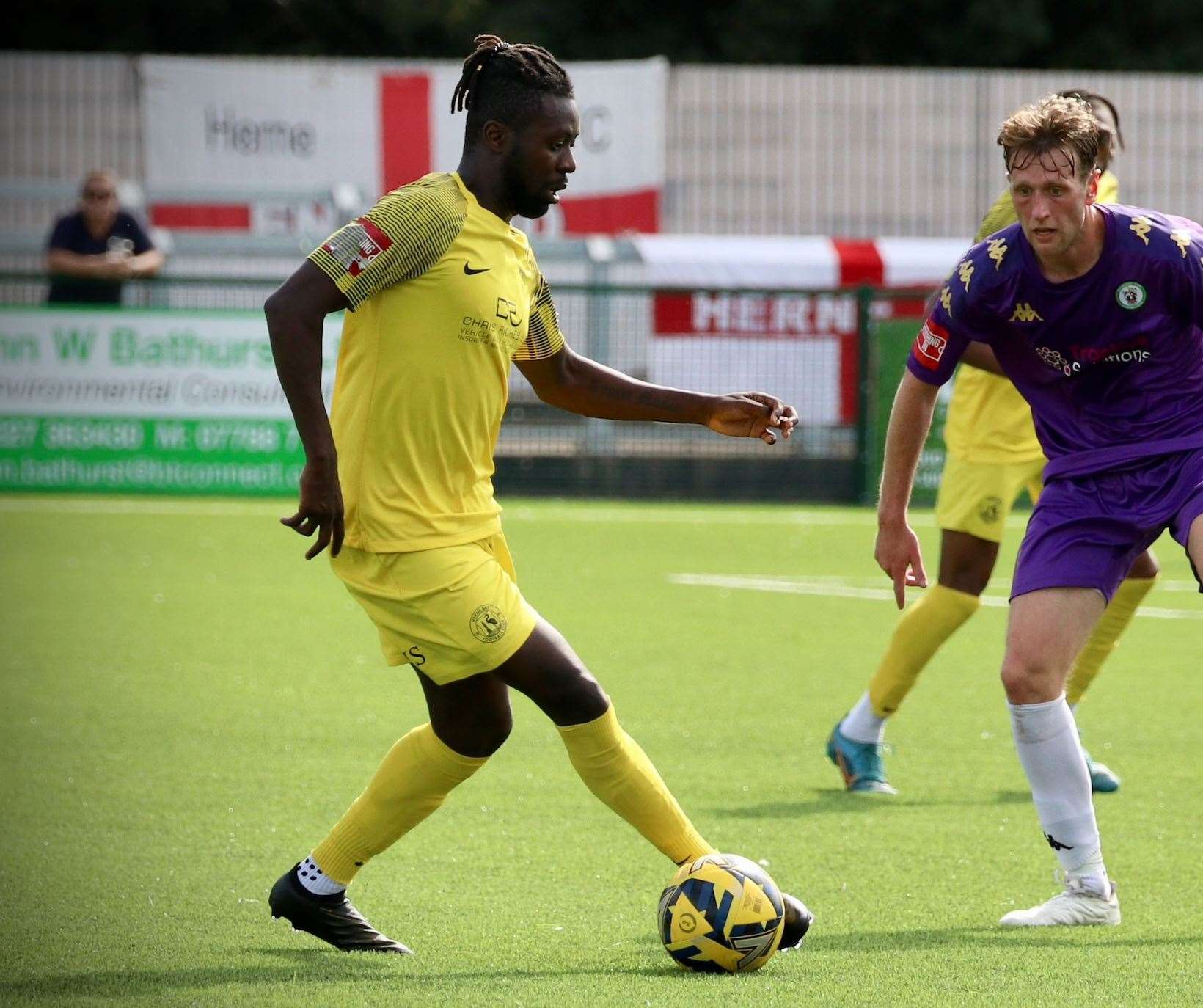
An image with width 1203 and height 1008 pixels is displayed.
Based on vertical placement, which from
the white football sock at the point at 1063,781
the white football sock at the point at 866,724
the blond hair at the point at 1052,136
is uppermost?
the blond hair at the point at 1052,136

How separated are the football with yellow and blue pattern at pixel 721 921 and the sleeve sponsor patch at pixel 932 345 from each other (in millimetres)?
1375

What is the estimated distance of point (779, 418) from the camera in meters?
4.69

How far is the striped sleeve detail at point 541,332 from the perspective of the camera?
461 cm

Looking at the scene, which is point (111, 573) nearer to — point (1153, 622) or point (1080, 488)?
point (1153, 622)

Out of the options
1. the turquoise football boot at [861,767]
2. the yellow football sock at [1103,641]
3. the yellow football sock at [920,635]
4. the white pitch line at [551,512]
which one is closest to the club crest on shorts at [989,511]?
the yellow football sock at [920,635]

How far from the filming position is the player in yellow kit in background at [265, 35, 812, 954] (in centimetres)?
414

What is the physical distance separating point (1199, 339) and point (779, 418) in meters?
1.08

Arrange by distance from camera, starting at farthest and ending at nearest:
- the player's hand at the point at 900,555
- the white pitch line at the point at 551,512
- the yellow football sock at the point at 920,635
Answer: the white pitch line at the point at 551,512 → the yellow football sock at the point at 920,635 → the player's hand at the point at 900,555

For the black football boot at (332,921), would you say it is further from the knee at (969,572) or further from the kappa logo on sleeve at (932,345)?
the knee at (969,572)

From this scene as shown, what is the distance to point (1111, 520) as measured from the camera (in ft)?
15.7

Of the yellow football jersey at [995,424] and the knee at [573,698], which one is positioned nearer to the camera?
the knee at [573,698]

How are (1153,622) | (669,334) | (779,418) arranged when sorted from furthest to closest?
(669,334)
(1153,622)
(779,418)

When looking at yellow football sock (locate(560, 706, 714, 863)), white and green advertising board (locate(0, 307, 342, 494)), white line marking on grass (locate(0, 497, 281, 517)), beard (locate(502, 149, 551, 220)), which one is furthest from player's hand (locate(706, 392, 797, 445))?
white and green advertising board (locate(0, 307, 342, 494))

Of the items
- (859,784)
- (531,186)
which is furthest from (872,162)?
(531,186)
